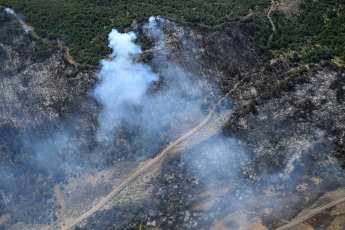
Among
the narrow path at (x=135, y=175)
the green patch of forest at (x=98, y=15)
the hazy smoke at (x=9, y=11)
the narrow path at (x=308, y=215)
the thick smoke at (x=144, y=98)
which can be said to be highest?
the hazy smoke at (x=9, y=11)

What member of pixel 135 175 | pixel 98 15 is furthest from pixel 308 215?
pixel 98 15

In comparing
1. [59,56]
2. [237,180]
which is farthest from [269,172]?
[59,56]

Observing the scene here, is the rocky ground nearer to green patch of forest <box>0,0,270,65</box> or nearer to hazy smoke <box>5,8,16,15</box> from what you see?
green patch of forest <box>0,0,270,65</box>

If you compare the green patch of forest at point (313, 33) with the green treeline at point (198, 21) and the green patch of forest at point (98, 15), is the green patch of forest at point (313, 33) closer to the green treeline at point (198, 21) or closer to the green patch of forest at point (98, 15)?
the green treeline at point (198, 21)

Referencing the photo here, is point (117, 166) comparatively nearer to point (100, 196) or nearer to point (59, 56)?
point (100, 196)

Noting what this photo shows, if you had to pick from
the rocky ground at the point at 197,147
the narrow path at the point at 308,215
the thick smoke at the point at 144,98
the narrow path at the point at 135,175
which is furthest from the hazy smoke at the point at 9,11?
the narrow path at the point at 308,215

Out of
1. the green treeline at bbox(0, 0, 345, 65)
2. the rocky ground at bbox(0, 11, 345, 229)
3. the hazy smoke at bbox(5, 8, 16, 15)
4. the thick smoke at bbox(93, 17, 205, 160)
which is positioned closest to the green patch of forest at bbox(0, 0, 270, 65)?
the green treeline at bbox(0, 0, 345, 65)

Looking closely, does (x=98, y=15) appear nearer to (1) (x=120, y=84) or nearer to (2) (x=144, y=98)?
(1) (x=120, y=84)

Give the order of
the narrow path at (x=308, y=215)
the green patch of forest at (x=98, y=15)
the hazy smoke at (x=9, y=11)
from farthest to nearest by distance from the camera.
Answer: the hazy smoke at (x=9, y=11), the green patch of forest at (x=98, y=15), the narrow path at (x=308, y=215)
